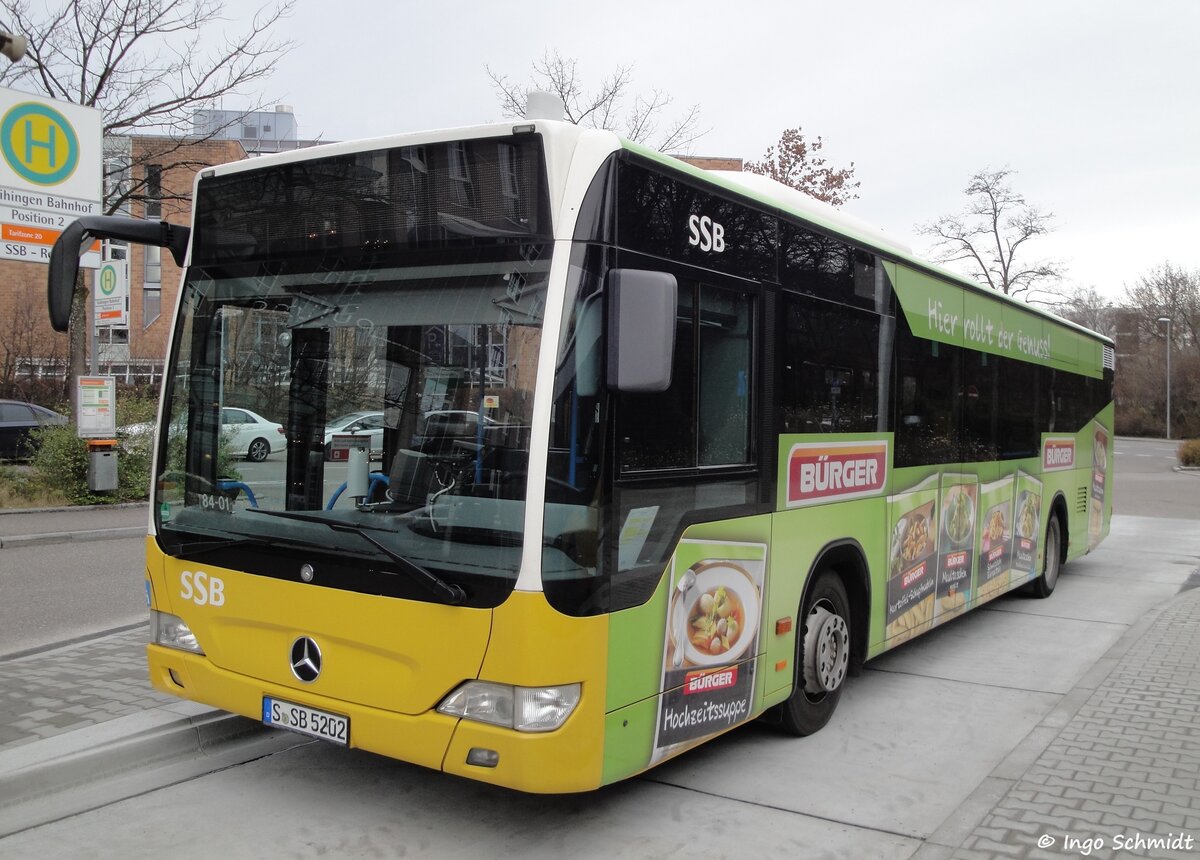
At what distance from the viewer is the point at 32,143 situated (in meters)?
10.3

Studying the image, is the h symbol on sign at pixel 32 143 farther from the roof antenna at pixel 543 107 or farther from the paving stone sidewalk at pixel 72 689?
the roof antenna at pixel 543 107

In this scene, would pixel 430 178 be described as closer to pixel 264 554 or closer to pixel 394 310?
pixel 394 310

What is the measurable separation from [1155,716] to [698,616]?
3.53 meters

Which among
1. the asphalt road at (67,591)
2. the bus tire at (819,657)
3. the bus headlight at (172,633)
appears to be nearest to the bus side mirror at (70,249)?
the bus headlight at (172,633)

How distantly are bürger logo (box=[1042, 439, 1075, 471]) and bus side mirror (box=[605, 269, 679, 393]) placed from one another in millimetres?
7665

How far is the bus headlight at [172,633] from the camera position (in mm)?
4750

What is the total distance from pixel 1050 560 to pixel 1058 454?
1151 millimetres

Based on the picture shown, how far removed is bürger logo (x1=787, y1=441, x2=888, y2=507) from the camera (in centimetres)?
545

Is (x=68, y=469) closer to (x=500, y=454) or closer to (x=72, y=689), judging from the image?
(x=72, y=689)

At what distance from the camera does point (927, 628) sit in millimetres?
7449

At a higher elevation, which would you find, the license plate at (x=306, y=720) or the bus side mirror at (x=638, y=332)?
the bus side mirror at (x=638, y=332)

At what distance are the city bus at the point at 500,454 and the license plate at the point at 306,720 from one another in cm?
1

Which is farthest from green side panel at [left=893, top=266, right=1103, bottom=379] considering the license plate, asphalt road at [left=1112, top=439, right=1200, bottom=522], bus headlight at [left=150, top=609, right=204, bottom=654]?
asphalt road at [left=1112, top=439, right=1200, bottom=522]

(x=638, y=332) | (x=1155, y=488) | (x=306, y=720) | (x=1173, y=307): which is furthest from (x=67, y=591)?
(x=1173, y=307)
